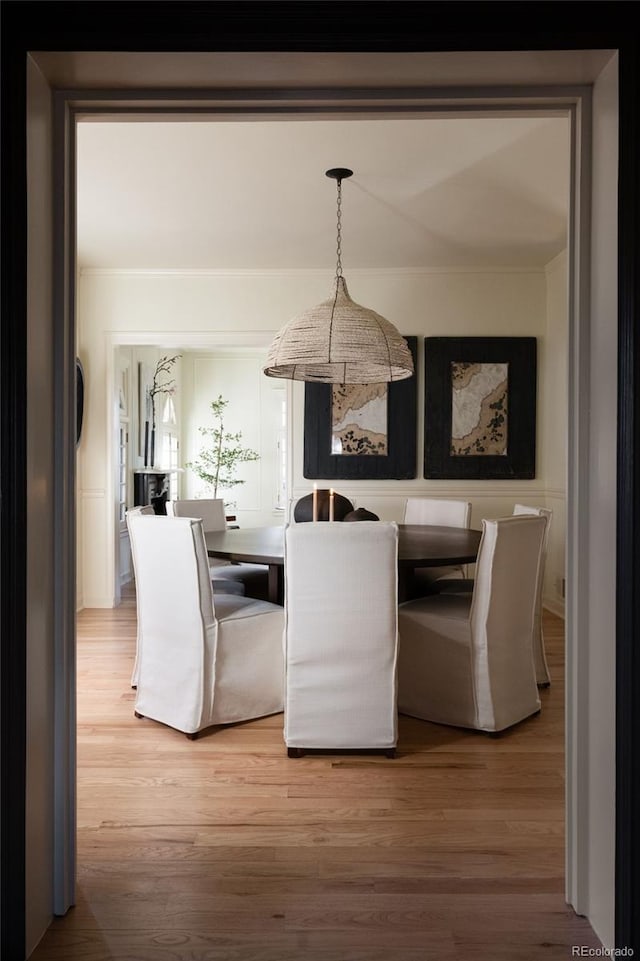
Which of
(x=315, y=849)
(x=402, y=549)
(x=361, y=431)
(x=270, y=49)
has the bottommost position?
(x=315, y=849)

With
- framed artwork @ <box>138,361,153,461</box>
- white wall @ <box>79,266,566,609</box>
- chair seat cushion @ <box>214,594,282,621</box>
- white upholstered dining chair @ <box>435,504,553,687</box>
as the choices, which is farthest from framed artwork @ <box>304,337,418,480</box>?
chair seat cushion @ <box>214,594,282,621</box>

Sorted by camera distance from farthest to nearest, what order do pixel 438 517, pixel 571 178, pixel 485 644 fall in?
pixel 438 517 → pixel 485 644 → pixel 571 178

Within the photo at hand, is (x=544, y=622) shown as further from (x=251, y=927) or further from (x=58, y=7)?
(x=58, y=7)

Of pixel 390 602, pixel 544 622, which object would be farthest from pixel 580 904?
pixel 544 622

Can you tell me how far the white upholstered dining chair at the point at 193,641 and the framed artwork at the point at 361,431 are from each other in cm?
245

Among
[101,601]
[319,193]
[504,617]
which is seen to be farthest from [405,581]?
[101,601]

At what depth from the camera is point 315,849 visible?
7.45 ft

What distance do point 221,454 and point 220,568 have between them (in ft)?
13.6

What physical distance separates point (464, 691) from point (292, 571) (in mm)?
971

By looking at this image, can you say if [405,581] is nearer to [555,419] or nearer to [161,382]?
[555,419]

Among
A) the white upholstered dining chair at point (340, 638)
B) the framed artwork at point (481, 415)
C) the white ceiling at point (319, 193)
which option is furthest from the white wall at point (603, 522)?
the framed artwork at point (481, 415)

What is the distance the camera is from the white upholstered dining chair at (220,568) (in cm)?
423

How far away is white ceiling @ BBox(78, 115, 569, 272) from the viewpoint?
339 centimetres

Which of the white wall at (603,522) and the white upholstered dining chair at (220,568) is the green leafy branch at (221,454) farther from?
the white wall at (603,522)
